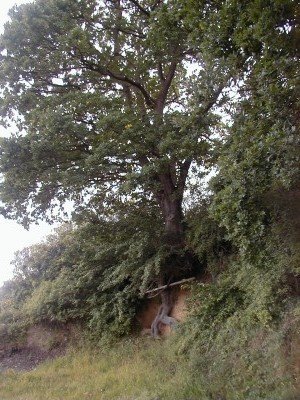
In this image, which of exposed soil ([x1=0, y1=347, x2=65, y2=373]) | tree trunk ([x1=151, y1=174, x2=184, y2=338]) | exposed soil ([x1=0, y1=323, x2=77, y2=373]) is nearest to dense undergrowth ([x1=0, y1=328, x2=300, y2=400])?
tree trunk ([x1=151, y1=174, x2=184, y2=338])

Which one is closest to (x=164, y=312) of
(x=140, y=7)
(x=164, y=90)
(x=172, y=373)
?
(x=172, y=373)

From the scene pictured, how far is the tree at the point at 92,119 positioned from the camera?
407 inches

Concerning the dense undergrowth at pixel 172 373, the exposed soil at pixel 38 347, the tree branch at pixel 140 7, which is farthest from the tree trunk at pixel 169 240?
the tree branch at pixel 140 7

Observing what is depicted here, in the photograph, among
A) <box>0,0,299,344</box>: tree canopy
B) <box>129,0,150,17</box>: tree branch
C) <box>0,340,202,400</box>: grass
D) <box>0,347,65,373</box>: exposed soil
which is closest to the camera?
<box>0,0,299,344</box>: tree canopy

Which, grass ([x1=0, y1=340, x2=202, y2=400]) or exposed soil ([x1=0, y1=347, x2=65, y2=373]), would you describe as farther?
exposed soil ([x1=0, y1=347, x2=65, y2=373])

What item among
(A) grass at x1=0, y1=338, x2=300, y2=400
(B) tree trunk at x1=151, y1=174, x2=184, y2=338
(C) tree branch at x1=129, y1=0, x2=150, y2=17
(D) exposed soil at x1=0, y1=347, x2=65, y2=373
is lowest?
(A) grass at x1=0, y1=338, x2=300, y2=400

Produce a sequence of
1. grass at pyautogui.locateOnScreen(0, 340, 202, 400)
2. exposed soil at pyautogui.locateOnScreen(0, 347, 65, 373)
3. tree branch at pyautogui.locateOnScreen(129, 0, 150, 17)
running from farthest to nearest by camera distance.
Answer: exposed soil at pyautogui.locateOnScreen(0, 347, 65, 373) < tree branch at pyautogui.locateOnScreen(129, 0, 150, 17) < grass at pyautogui.locateOnScreen(0, 340, 202, 400)

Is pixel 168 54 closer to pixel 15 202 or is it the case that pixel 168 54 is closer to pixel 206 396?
pixel 15 202

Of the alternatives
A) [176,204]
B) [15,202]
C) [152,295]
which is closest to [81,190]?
[15,202]

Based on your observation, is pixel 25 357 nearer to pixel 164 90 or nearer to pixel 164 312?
pixel 164 312

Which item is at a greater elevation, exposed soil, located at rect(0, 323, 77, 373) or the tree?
the tree

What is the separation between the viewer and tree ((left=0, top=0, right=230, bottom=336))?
10337mm

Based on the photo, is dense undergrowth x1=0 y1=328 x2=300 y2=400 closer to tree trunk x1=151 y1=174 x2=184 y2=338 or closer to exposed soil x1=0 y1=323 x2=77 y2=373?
tree trunk x1=151 y1=174 x2=184 y2=338

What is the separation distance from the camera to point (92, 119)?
11.4 m
